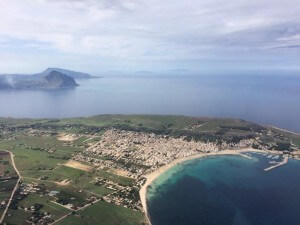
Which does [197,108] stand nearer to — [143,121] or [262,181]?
[143,121]

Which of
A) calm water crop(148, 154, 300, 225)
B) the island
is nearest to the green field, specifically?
the island

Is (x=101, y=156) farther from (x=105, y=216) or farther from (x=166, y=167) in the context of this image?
(x=105, y=216)

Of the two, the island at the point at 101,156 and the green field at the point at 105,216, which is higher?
the island at the point at 101,156

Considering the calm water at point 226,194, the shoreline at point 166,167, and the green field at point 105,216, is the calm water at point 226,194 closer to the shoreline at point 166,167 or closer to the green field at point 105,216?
the shoreline at point 166,167

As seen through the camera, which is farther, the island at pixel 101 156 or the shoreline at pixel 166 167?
the shoreline at pixel 166 167

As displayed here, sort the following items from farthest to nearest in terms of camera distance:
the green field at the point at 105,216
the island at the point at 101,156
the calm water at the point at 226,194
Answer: the island at the point at 101,156 < the calm water at the point at 226,194 < the green field at the point at 105,216

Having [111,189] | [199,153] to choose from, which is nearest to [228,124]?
[199,153]

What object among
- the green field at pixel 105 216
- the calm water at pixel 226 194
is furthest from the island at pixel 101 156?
the calm water at pixel 226 194
